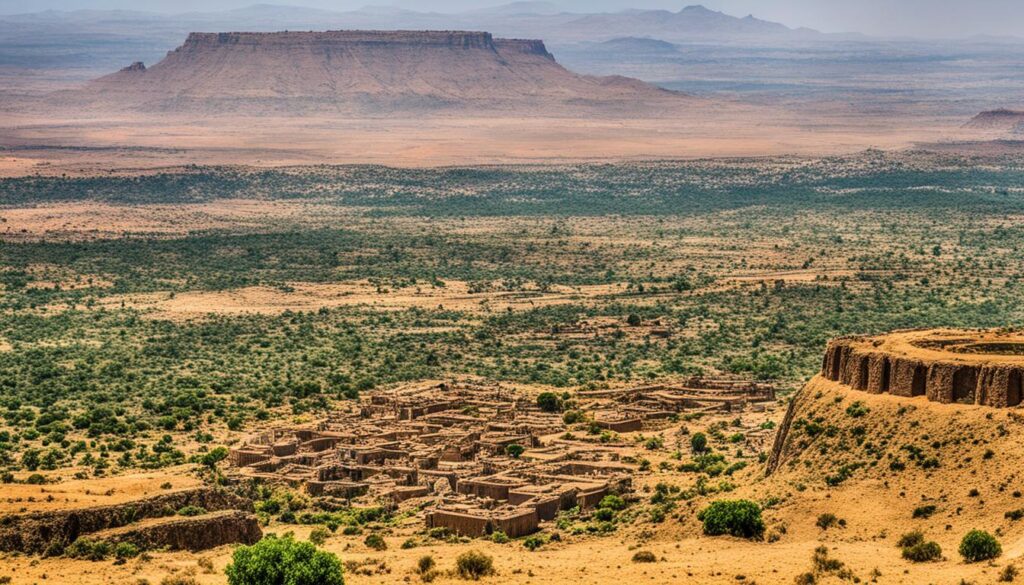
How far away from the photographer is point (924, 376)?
146ft

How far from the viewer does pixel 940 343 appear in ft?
152

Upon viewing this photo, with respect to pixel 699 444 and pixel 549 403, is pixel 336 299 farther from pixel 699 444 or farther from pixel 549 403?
pixel 699 444

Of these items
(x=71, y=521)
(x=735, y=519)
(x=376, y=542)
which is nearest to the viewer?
(x=735, y=519)

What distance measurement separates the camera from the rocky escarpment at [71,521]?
43688 millimetres

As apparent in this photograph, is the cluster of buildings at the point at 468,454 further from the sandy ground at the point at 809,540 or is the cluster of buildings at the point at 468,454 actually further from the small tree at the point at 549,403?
the sandy ground at the point at 809,540

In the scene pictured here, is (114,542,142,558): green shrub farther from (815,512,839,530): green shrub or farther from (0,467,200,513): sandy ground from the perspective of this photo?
(815,512,839,530): green shrub

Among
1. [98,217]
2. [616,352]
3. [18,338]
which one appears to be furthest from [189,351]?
[98,217]

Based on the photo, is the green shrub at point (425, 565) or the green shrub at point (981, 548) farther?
the green shrub at point (425, 565)

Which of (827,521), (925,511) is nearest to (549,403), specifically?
(827,521)

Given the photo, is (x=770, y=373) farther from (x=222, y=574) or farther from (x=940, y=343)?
(x=222, y=574)

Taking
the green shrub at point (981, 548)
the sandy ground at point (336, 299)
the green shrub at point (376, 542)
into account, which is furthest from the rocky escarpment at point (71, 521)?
the sandy ground at point (336, 299)

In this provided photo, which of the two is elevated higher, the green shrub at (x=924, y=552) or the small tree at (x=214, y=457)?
the green shrub at (x=924, y=552)

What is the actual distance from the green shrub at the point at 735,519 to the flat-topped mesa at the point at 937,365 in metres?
4.45

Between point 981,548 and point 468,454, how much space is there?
21.7 m
